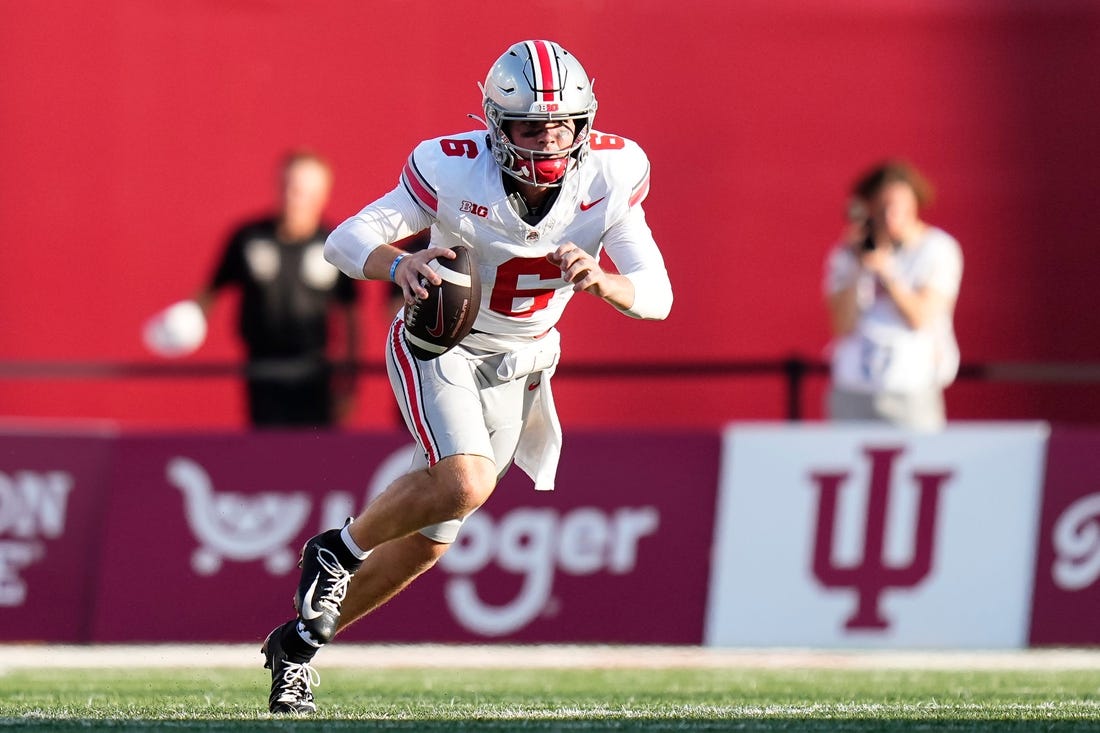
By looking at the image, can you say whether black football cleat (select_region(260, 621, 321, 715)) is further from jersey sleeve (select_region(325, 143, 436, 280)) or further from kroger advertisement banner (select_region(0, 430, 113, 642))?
kroger advertisement banner (select_region(0, 430, 113, 642))

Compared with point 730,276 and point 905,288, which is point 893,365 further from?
point 730,276

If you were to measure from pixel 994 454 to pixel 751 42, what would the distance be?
3.85 m

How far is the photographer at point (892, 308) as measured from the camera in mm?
8805

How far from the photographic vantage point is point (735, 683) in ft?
23.6

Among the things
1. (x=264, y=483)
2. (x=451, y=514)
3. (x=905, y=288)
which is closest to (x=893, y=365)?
(x=905, y=288)

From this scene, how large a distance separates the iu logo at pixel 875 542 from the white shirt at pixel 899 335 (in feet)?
1.25

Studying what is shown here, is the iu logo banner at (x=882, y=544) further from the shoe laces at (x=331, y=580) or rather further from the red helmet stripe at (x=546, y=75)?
the red helmet stripe at (x=546, y=75)

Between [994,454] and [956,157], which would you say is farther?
[956,157]

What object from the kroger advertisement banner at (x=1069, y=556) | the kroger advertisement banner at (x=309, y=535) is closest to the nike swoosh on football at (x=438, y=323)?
the kroger advertisement banner at (x=309, y=535)

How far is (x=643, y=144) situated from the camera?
38.3 feet

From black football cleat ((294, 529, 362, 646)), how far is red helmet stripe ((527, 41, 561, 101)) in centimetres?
142

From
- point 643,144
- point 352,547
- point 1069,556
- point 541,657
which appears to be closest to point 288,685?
point 352,547

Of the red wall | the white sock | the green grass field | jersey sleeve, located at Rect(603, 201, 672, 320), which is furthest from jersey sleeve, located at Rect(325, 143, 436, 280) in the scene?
the red wall

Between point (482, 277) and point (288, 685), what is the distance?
1320 mm
